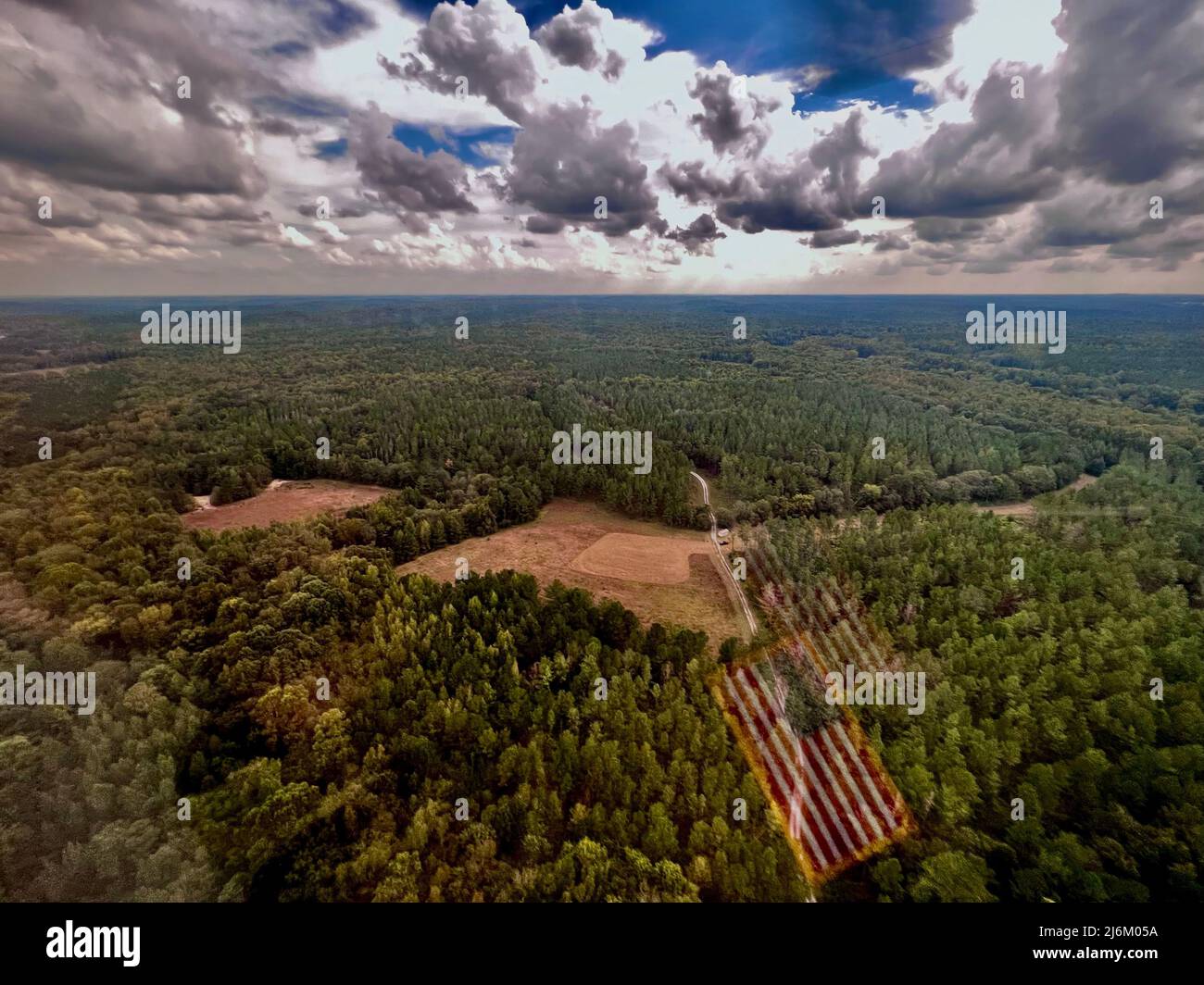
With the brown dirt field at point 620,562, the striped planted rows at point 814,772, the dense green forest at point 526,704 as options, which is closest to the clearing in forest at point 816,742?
the striped planted rows at point 814,772

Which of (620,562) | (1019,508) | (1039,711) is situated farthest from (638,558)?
(1019,508)

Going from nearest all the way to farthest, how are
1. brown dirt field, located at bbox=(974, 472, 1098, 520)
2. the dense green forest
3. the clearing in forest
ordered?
the dense green forest, the clearing in forest, brown dirt field, located at bbox=(974, 472, 1098, 520)

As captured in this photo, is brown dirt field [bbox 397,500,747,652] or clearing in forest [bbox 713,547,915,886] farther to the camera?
brown dirt field [bbox 397,500,747,652]

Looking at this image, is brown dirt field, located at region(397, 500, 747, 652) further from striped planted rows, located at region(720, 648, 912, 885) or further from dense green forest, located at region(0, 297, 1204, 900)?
striped planted rows, located at region(720, 648, 912, 885)

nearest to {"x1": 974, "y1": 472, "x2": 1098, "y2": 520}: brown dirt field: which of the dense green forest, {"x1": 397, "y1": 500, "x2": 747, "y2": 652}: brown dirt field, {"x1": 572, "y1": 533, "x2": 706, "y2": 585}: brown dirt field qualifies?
the dense green forest

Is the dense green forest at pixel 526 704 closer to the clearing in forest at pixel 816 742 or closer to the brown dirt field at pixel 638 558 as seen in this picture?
the clearing in forest at pixel 816 742

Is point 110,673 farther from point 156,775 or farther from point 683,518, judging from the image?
point 683,518
